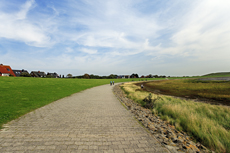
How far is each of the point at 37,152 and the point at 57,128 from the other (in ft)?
4.92

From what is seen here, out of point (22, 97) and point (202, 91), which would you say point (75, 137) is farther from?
point (202, 91)

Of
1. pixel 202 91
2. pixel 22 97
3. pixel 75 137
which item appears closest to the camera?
pixel 75 137

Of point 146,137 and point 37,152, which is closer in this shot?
point 37,152

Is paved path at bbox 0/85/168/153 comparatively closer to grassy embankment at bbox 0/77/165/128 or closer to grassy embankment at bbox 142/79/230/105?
grassy embankment at bbox 0/77/165/128

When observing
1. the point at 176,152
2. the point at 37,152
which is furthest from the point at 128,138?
the point at 37,152

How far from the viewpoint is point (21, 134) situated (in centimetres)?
391

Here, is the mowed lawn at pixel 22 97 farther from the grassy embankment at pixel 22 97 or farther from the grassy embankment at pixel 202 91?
the grassy embankment at pixel 202 91

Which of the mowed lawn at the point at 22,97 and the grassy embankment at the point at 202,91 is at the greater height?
the mowed lawn at the point at 22,97

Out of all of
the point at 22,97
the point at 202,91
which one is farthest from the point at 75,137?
the point at 202,91

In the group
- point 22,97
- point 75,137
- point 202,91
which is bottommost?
point 202,91

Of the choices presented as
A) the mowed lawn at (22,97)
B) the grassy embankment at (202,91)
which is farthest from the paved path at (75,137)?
the grassy embankment at (202,91)

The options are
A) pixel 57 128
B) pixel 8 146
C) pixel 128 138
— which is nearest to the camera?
pixel 8 146

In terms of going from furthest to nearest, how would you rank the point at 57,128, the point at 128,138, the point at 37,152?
1. the point at 57,128
2. the point at 128,138
3. the point at 37,152

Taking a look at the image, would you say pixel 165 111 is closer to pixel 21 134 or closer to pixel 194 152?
pixel 194 152
